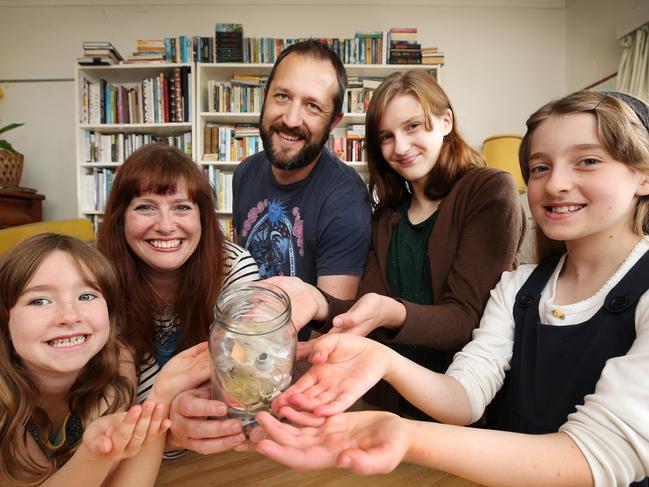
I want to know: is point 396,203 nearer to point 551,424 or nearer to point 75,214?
point 551,424

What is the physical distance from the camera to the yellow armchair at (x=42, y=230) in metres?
2.55

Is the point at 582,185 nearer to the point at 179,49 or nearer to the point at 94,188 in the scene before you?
the point at 179,49

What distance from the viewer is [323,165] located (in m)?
1.71

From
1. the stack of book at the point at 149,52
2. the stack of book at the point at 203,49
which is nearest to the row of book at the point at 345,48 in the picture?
the stack of book at the point at 203,49

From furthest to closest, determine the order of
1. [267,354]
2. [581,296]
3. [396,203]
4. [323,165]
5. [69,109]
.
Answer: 1. [69,109]
2. [323,165]
3. [396,203]
4. [581,296]
5. [267,354]

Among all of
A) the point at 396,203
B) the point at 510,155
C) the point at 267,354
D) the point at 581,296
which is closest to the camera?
the point at 267,354

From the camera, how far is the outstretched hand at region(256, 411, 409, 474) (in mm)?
562

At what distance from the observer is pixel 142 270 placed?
1.42 metres

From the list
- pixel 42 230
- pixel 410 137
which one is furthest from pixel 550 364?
pixel 42 230

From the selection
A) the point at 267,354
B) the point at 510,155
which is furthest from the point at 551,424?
the point at 510,155

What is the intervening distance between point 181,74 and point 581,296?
3.86 m

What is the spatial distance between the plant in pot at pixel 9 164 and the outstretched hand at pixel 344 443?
3971mm

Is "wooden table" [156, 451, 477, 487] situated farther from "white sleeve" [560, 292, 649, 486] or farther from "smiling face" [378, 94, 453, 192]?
"smiling face" [378, 94, 453, 192]

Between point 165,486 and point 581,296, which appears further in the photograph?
point 581,296
